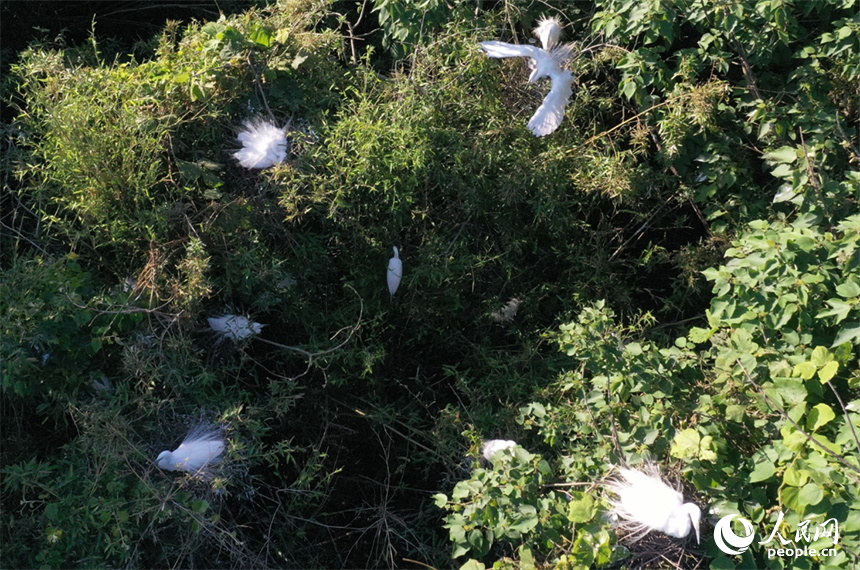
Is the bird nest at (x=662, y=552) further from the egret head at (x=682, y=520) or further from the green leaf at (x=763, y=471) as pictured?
the green leaf at (x=763, y=471)

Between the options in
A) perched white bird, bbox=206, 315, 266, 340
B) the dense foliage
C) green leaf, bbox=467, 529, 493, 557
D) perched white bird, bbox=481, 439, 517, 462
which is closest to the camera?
green leaf, bbox=467, 529, 493, 557

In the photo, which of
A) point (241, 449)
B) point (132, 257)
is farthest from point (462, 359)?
point (132, 257)

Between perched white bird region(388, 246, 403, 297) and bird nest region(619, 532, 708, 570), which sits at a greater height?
perched white bird region(388, 246, 403, 297)

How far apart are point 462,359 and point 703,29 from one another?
1.30 metres

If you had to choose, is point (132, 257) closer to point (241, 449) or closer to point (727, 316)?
point (241, 449)

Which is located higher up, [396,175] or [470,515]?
[396,175]

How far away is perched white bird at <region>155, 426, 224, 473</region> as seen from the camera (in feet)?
6.41

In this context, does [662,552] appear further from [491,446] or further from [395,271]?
[395,271]

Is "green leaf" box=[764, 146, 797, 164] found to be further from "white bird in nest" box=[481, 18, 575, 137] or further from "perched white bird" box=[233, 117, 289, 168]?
"perched white bird" box=[233, 117, 289, 168]

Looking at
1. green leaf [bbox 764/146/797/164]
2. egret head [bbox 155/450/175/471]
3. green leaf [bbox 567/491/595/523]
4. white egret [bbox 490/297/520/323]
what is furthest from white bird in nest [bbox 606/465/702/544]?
egret head [bbox 155/450/175/471]

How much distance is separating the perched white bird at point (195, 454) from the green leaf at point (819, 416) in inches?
55.7

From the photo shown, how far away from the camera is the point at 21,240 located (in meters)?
2.43

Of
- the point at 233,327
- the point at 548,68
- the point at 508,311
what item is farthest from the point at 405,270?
the point at 548,68

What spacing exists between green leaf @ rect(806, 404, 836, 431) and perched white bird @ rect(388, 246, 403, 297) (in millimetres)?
1169
